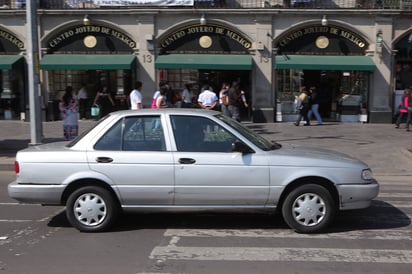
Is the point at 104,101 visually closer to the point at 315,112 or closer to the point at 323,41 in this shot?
the point at 315,112

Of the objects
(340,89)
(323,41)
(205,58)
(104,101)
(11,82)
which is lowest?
(104,101)

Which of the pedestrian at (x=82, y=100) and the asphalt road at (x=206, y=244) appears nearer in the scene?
the asphalt road at (x=206, y=244)

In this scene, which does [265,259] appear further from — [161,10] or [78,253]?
[161,10]

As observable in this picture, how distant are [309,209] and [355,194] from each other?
0.61m

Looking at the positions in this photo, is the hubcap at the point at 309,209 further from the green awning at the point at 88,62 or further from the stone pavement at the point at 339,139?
the green awning at the point at 88,62

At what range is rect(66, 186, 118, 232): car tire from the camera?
616 cm

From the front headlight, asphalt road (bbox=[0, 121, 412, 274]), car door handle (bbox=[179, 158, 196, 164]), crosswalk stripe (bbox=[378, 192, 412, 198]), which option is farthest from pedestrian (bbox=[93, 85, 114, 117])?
the front headlight

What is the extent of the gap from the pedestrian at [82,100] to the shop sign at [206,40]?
3.88 meters

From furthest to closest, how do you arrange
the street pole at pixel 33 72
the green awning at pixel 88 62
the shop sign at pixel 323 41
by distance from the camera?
the shop sign at pixel 323 41, the green awning at pixel 88 62, the street pole at pixel 33 72

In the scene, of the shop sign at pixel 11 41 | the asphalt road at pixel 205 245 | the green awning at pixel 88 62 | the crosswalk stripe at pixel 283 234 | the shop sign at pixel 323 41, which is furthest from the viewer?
the shop sign at pixel 11 41

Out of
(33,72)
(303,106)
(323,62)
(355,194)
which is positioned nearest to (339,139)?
(303,106)

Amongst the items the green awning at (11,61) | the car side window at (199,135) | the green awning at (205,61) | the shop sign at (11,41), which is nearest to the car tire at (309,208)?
the car side window at (199,135)

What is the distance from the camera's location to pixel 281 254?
17.6ft

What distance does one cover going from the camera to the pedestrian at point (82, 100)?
21.2 m
